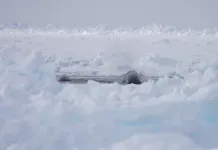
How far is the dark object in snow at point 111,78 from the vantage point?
402cm

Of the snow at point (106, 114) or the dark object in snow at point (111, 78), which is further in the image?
the dark object in snow at point (111, 78)

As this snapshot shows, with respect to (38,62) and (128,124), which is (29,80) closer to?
(38,62)

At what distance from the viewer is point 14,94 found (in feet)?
9.86

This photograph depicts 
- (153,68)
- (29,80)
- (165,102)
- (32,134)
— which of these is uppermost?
(153,68)

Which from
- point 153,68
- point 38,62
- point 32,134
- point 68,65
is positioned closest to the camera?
point 32,134

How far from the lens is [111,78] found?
13.8 feet

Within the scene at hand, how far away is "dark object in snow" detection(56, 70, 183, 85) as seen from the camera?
4020mm

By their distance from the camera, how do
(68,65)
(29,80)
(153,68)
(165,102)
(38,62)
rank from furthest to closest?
(68,65) < (153,68) < (38,62) < (29,80) < (165,102)

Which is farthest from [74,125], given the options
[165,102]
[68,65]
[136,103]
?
[68,65]

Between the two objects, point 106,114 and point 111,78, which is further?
point 111,78

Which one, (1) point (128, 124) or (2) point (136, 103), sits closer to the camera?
(1) point (128, 124)

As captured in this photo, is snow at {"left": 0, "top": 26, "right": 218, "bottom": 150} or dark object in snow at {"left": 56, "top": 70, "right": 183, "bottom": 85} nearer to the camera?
snow at {"left": 0, "top": 26, "right": 218, "bottom": 150}

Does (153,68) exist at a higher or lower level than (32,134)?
higher

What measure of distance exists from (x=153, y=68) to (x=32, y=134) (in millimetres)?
2500
